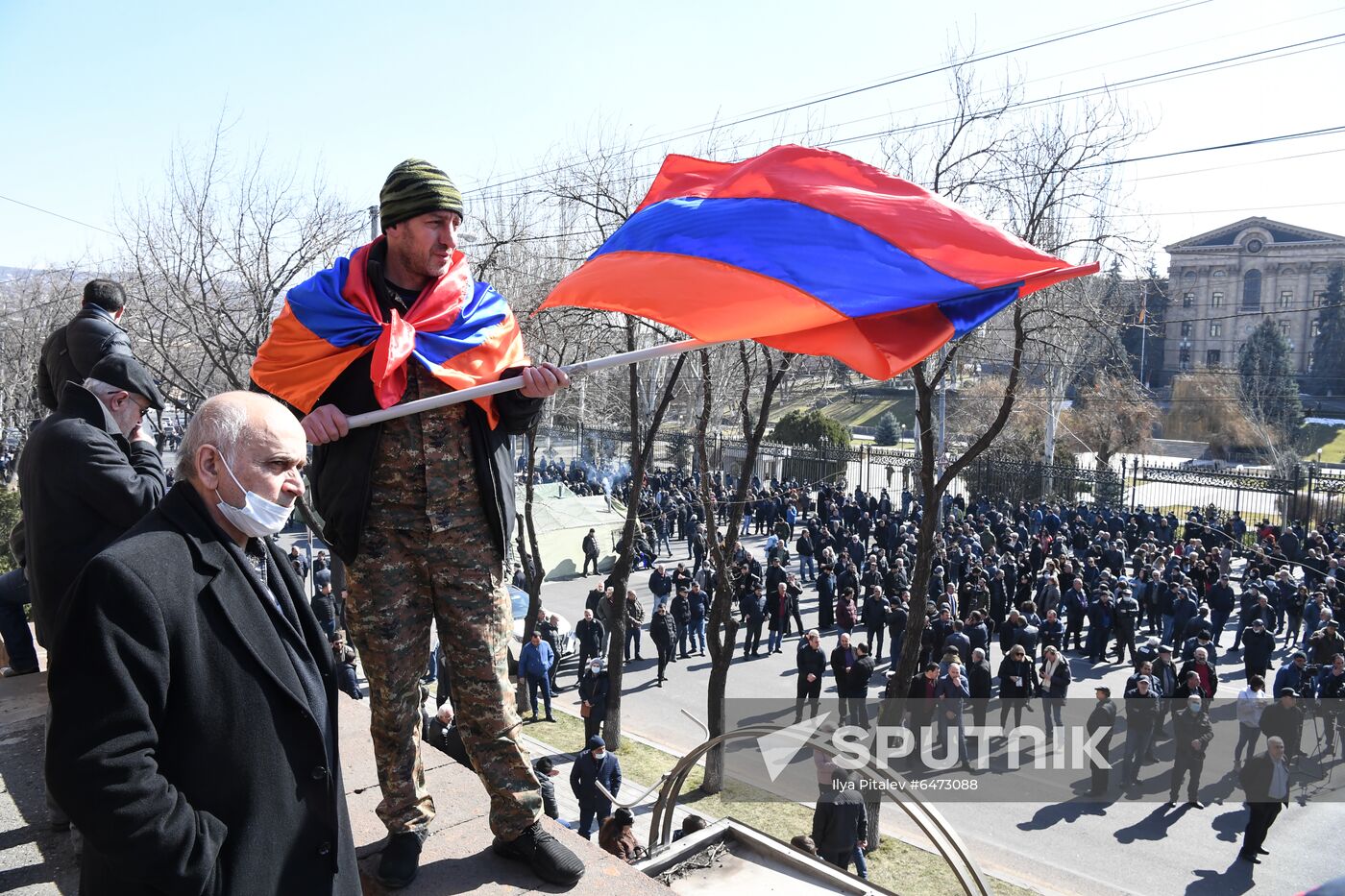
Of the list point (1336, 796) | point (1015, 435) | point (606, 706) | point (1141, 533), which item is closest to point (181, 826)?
point (606, 706)

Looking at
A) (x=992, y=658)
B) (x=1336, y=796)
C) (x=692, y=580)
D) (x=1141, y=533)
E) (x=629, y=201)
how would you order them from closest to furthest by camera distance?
(x=1336, y=796) < (x=629, y=201) < (x=992, y=658) < (x=692, y=580) < (x=1141, y=533)

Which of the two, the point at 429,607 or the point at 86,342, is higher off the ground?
the point at 86,342

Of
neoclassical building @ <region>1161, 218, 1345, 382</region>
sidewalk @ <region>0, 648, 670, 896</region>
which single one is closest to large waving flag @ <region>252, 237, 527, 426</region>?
sidewalk @ <region>0, 648, 670, 896</region>

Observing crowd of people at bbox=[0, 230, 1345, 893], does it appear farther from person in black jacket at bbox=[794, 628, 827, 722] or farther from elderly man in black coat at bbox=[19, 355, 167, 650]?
person in black jacket at bbox=[794, 628, 827, 722]

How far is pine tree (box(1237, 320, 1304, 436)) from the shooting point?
137 feet

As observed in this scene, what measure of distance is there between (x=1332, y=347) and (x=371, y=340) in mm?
Answer: 68099

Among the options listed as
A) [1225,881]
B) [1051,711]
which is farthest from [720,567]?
[1225,881]

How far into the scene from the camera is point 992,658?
1834 centimetres

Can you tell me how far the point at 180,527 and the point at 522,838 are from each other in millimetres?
1585

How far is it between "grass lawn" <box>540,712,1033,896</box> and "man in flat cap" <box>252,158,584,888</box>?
20.8ft

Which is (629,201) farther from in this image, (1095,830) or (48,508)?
(48,508)

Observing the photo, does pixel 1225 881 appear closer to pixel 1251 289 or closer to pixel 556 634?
pixel 556 634

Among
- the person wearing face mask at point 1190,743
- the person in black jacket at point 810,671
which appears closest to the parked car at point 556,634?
the person in black jacket at point 810,671

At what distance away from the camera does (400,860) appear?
9.36 ft
